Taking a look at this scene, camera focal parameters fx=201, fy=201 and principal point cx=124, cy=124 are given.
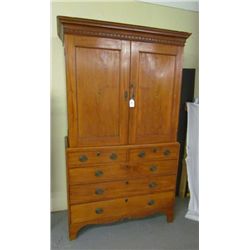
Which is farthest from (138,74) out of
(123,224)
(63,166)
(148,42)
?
(123,224)

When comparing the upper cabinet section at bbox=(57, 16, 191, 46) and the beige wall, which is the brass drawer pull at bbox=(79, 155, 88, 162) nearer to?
the beige wall

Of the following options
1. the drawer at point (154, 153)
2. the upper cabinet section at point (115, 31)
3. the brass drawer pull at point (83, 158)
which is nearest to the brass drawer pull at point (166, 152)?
the drawer at point (154, 153)

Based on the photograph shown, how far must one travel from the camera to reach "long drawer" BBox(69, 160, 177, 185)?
1.72m

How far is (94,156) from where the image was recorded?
1729 mm

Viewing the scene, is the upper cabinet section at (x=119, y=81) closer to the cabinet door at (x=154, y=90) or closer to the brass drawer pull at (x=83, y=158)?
the cabinet door at (x=154, y=90)

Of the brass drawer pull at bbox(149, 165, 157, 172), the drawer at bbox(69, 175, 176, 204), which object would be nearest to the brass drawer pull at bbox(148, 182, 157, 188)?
the drawer at bbox(69, 175, 176, 204)

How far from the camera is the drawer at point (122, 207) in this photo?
1.78 meters

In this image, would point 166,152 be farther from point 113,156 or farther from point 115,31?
point 115,31

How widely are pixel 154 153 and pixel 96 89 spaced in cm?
81

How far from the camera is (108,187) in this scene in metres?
1.81

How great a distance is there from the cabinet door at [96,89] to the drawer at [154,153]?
20 centimetres

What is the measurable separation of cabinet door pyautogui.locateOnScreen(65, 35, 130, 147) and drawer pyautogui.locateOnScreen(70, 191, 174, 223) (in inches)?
22.0
